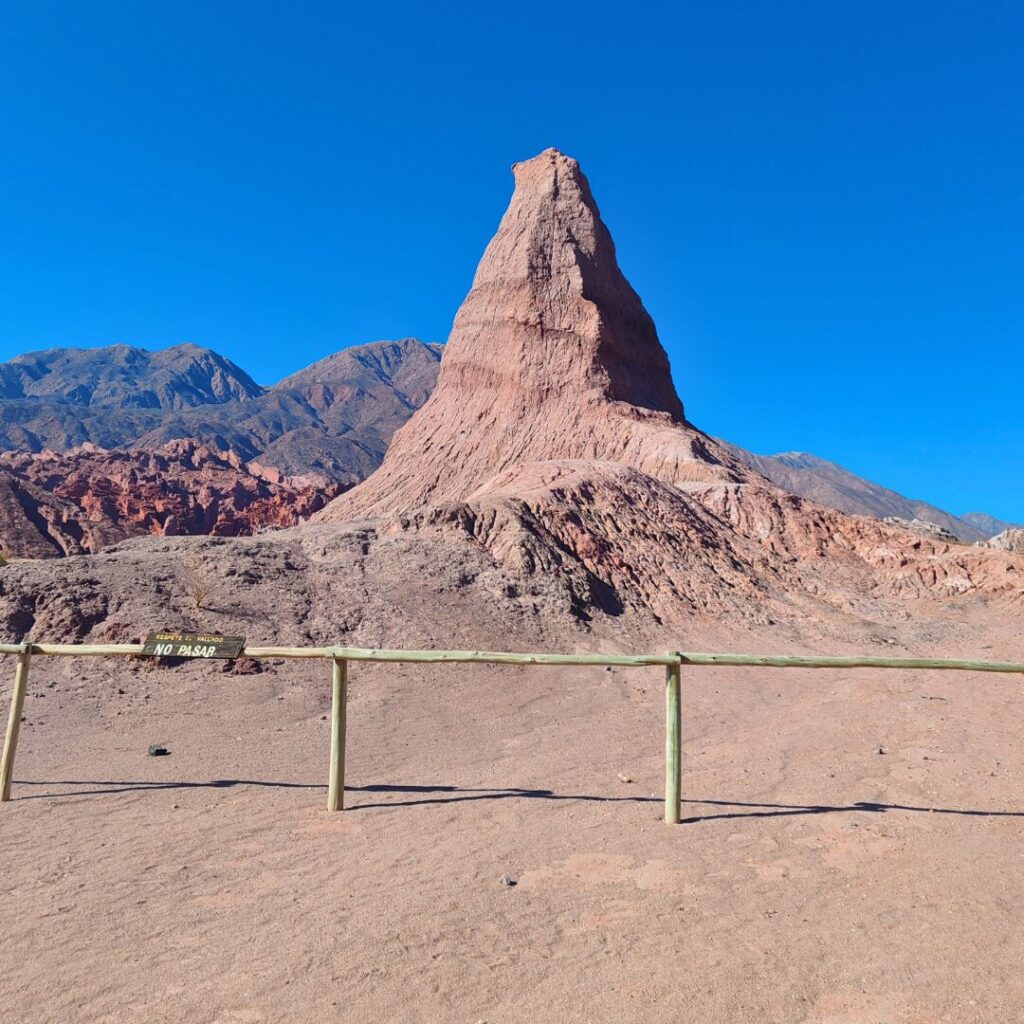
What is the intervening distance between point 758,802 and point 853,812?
2.45 ft

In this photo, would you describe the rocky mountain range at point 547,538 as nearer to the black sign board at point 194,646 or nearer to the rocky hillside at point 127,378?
the black sign board at point 194,646

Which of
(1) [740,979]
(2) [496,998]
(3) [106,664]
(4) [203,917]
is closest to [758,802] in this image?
(1) [740,979]

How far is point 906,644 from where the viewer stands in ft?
57.8

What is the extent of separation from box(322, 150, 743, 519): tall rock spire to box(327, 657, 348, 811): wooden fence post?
20047mm

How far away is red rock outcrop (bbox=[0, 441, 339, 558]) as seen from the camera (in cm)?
4556

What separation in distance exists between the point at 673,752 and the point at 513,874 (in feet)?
5.84

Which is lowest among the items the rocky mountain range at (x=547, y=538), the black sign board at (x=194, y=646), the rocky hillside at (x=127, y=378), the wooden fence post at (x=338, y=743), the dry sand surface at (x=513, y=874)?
the dry sand surface at (x=513, y=874)

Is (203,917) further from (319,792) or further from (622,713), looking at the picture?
(622,713)

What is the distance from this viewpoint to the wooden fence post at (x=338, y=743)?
247 inches

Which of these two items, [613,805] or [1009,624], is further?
[1009,624]

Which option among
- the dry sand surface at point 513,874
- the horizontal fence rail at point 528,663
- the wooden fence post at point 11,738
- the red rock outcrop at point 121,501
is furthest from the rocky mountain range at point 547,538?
the red rock outcrop at point 121,501

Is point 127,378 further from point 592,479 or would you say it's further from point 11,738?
point 11,738

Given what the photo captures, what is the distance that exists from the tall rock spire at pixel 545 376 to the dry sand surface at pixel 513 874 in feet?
60.3

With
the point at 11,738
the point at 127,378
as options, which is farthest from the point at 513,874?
the point at 127,378
